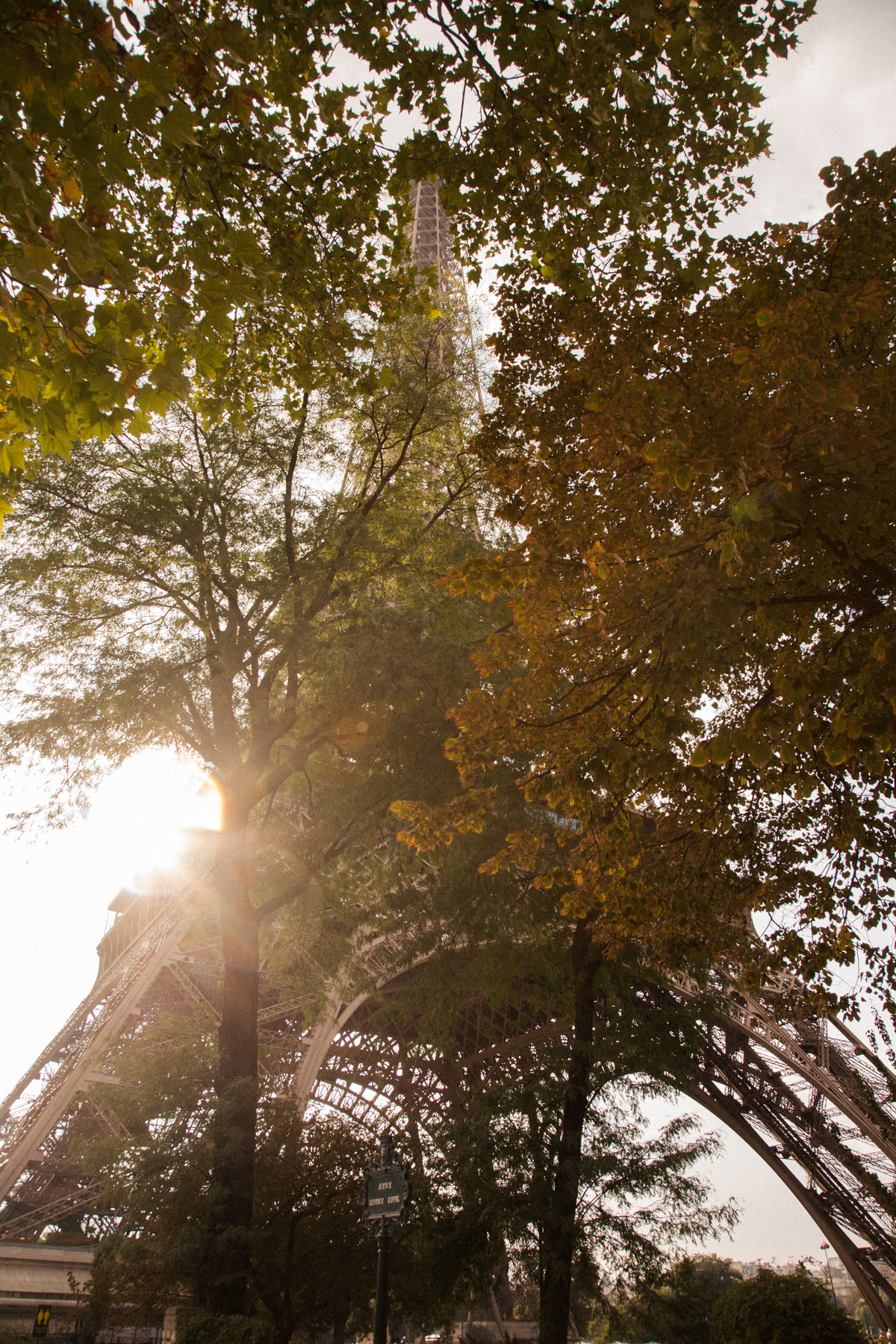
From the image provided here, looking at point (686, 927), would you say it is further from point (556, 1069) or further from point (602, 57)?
point (602, 57)

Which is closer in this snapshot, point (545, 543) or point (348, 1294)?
point (545, 543)

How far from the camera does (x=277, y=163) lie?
5465 mm

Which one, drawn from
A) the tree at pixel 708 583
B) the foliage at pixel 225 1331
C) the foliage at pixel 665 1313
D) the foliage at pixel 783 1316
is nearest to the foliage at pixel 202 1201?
the foliage at pixel 225 1331

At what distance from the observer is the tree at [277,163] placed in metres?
3.13

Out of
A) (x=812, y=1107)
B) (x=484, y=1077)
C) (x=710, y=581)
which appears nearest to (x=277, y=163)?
(x=710, y=581)

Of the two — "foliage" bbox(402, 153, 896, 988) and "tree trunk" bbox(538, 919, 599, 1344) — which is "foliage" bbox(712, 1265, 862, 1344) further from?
"foliage" bbox(402, 153, 896, 988)

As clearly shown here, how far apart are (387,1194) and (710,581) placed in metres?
7.26

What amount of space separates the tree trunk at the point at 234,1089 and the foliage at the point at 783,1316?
6.93 m

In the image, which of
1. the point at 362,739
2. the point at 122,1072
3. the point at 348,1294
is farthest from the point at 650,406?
the point at 348,1294

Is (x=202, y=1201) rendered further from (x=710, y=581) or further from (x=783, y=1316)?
(x=710, y=581)

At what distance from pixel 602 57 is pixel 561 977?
11.8m

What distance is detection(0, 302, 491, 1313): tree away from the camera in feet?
32.5

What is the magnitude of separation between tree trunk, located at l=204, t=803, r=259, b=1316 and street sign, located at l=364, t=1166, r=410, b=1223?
1.52 metres

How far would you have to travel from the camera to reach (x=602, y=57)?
14.5 feet
